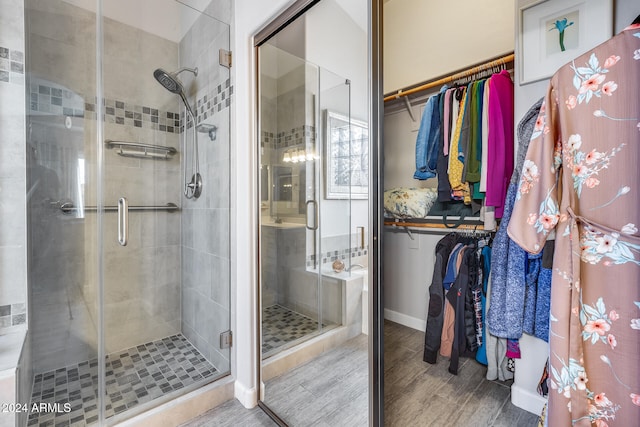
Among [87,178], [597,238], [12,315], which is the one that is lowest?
[12,315]

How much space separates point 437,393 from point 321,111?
1.68 m

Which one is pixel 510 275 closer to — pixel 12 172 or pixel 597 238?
pixel 597 238

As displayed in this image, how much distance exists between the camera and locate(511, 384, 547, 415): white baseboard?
1.43 meters

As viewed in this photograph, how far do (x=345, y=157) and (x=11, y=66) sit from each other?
163 centimetres

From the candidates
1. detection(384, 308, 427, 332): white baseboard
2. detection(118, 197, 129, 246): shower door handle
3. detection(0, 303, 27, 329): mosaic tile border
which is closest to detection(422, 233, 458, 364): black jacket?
detection(384, 308, 427, 332): white baseboard

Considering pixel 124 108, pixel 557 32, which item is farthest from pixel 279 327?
pixel 557 32

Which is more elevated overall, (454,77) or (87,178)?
(454,77)

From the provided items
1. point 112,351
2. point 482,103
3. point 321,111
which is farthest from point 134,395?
point 482,103

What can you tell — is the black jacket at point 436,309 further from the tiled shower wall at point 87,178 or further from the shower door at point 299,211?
the tiled shower wall at point 87,178

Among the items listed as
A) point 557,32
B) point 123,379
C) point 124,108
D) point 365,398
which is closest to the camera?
point 365,398

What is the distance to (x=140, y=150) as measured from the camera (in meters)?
1.80

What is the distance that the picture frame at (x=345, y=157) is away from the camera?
1.15 meters

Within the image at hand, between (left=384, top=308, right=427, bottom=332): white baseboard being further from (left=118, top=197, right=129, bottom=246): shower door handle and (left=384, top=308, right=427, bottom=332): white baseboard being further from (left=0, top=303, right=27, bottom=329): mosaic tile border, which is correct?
(left=0, top=303, right=27, bottom=329): mosaic tile border

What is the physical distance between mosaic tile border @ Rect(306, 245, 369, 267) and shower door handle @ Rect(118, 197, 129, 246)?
3.57 feet
